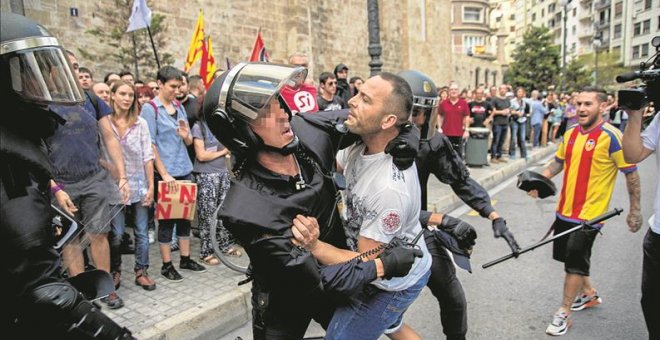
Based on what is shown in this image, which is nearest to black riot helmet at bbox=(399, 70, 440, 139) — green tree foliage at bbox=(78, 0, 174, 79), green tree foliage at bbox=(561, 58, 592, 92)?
green tree foliage at bbox=(78, 0, 174, 79)

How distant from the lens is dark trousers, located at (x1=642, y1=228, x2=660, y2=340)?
8.72ft

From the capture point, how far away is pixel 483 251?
5.45 metres

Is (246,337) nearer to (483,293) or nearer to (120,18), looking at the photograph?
(483,293)

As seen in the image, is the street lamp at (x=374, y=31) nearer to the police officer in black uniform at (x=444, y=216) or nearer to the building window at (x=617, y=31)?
the police officer in black uniform at (x=444, y=216)

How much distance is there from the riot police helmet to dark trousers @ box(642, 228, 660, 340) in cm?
312

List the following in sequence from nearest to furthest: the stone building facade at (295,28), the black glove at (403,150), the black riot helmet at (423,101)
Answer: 1. the black glove at (403,150)
2. the black riot helmet at (423,101)
3. the stone building facade at (295,28)

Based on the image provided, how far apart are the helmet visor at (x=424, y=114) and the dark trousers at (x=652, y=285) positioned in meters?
1.46

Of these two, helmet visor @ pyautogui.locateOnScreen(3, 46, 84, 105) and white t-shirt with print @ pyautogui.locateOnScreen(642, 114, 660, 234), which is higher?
helmet visor @ pyautogui.locateOnScreen(3, 46, 84, 105)

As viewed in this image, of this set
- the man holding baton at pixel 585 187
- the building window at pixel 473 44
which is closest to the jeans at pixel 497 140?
the man holding baton at pixel 585 187

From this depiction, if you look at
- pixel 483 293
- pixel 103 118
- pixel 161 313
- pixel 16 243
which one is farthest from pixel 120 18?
pixel 16 243

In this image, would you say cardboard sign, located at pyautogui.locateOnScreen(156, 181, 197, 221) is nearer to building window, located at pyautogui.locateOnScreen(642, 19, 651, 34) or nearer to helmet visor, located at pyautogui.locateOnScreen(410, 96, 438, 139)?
helmet visor, located at pyautogui.locateOnScreen(410, 96, 438, 139)

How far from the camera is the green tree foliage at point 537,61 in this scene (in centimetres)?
4578

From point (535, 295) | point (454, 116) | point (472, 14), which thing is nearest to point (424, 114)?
point (535, 295)

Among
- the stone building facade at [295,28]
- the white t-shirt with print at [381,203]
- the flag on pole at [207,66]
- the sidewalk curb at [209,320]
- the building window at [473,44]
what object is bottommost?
the sidewalk curb at [209,320]
